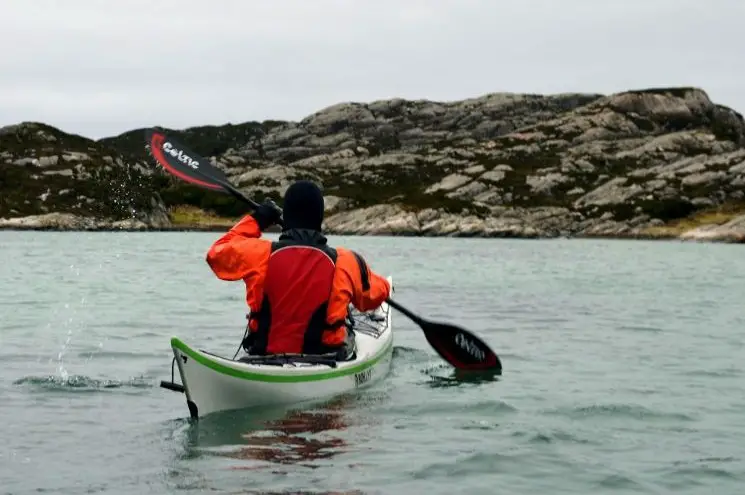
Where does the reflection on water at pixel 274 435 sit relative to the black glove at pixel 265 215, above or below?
below

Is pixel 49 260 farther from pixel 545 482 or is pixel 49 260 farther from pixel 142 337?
pixel 545 482

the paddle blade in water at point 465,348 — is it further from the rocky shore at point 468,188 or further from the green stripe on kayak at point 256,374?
the rocky shore at point 468,188

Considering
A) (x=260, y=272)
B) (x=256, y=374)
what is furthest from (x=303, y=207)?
(x=256, y=374)

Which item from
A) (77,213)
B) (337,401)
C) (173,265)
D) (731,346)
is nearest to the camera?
(337,401)

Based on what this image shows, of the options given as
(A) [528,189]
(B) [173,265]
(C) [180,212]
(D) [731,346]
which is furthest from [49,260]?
(A) [528,189]

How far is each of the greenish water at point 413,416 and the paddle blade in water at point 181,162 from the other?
3472 mm

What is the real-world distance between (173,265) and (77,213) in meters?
83.8

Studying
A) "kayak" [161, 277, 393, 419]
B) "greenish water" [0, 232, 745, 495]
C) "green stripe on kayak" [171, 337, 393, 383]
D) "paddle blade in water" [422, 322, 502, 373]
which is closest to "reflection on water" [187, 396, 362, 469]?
"greenish water" [0, 232, 745, 495]

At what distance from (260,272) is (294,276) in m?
0.44

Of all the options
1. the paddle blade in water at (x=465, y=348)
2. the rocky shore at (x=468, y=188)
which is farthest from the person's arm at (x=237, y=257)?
the rocky shore at (x=468, y=188)

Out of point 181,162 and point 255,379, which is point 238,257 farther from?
point 181,162

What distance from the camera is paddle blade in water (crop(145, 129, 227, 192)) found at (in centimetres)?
1527

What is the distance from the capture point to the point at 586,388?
15.8 metres

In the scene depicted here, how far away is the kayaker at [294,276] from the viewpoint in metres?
11.8
